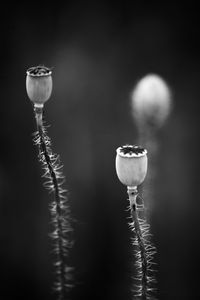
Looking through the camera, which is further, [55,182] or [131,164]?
[55,182]

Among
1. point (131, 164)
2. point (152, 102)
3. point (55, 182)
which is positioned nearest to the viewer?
point (131, 164)

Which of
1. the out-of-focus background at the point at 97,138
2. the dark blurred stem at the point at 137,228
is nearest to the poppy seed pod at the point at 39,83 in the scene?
the dark blurred stem at the point at 137,228

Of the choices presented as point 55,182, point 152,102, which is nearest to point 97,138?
point 152,102

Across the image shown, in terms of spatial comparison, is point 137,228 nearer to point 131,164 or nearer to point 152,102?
point 131,164

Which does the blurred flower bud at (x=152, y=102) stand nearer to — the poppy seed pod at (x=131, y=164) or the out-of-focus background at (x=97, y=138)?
the out-of-focus background at (x=97, y=138)

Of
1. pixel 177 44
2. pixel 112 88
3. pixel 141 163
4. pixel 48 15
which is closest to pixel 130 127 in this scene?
pixel 112 88

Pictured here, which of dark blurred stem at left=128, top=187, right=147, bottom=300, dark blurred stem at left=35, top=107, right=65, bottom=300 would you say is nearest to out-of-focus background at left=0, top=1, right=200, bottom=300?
dark blurred stem at left=35, top=107, right=65, bottom=300

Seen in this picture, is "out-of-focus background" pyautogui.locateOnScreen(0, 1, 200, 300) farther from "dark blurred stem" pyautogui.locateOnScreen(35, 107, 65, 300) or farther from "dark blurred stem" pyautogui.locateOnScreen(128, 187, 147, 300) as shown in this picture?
"dark blurred stem" pyautogui.locateOnScreen(128, 187, 147, 300)
